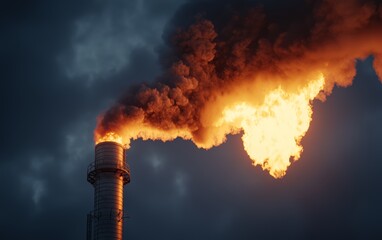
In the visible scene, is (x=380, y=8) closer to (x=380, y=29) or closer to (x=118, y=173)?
(x=380, y=29)

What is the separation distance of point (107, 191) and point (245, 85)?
15.2 meters

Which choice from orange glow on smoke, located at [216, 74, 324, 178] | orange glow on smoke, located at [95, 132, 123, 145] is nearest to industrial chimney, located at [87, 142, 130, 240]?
orange glow on smoke, located at [95, 132, 123, 145]

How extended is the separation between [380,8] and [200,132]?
66.0 ft

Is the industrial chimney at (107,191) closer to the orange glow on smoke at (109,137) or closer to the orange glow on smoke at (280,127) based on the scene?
the orange glow on smoke at (109,137)

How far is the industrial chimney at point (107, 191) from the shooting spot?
49125 millimetres

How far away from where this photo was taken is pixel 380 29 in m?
43.3

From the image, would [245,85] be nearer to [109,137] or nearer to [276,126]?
[276,126]

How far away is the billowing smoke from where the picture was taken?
48.0 metres

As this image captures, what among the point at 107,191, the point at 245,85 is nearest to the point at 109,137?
the point at 107,191

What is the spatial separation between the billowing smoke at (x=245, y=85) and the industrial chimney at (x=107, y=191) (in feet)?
7.21

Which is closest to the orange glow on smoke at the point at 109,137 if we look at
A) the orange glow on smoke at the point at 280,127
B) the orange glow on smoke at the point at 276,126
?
the orange glow on smoke at the point at 276,126

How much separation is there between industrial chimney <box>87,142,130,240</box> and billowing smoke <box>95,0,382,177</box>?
2.20 meters

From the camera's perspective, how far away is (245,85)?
5238 centimetres

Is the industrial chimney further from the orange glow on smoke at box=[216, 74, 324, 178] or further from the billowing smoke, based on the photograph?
the orange glow on smoke at box=[216, 74, 324, 178]
